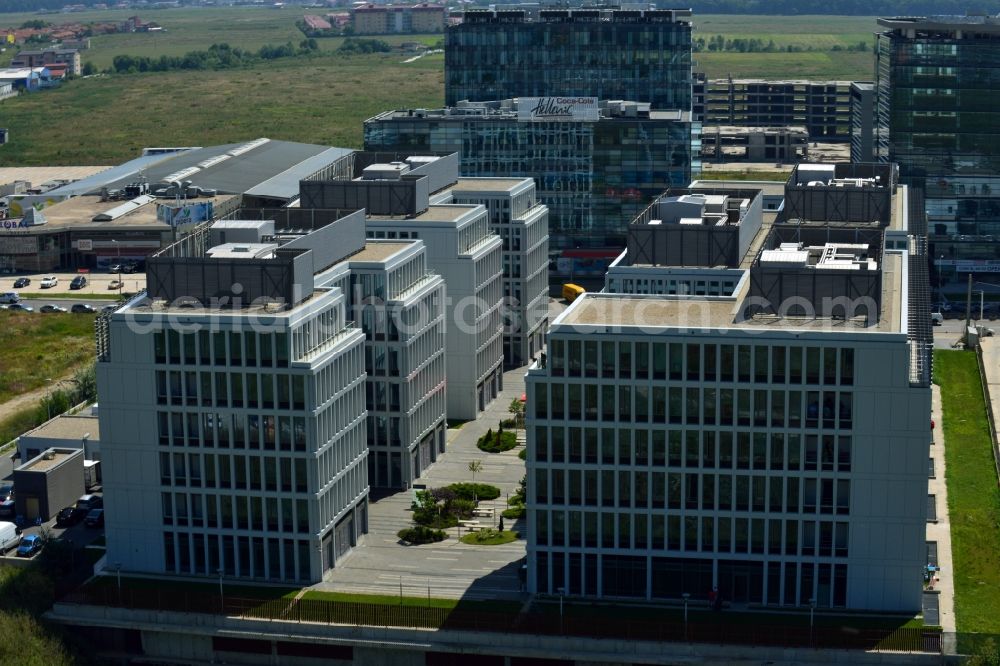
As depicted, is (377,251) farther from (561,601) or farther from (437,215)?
(561,601)

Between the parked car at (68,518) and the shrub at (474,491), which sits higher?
the shrub at (474,491)

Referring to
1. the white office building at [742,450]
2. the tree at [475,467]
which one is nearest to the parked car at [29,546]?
the tree at [475,467]

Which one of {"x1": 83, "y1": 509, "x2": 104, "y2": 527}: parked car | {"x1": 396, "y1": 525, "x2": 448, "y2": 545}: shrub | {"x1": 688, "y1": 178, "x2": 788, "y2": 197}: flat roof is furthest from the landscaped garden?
{"x1": 688, "y1": 178, "x2": 788, "y2": 197}: flat roof

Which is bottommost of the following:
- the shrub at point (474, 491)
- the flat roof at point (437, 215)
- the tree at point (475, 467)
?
the tree at point (475, 467)

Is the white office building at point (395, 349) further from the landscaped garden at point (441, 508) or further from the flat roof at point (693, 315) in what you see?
the flat roof at point (693, 315)

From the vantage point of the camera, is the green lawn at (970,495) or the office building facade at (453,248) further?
the office building facade at (453,248)

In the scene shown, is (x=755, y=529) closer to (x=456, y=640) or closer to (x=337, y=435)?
(x=456, y=640)

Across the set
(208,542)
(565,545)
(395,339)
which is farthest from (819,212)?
(208,542)

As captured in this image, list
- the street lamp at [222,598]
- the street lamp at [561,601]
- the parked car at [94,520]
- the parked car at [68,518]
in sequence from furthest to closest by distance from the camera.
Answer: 1. the parked car at [68,518]
2. the parked car at [94,520]
3. the street lamp at [222,598]
4. the street lamp at [561,601]
